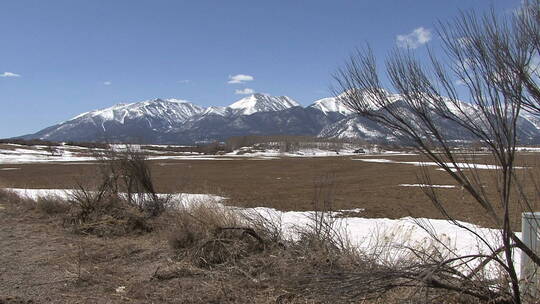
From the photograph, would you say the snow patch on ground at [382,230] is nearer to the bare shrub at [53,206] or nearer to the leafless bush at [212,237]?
the bare shrub at [53,206]

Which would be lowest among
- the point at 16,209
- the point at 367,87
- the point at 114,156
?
the point at 16,209

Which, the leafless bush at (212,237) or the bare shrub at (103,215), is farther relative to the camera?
the bare shrub at (103,215)

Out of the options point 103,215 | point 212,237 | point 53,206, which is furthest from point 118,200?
point 212,237

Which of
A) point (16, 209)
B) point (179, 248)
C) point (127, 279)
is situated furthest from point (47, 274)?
point (16, 209)

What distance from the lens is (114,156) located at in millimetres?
12648

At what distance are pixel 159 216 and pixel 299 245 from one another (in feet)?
17.4

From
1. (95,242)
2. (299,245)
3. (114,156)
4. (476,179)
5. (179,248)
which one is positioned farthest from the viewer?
(114,156)

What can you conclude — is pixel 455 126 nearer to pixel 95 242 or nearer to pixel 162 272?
pixel 162 272

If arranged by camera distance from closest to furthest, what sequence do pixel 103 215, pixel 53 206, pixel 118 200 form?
1. pixel 103 215
2. pixel 118 200
3. pixel 53 206

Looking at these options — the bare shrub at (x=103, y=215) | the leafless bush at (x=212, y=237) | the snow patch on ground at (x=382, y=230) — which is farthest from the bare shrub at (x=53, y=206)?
the leafless bush at (x=212, y=237)

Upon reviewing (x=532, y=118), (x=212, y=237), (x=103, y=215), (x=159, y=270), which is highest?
(x=532, y=118)

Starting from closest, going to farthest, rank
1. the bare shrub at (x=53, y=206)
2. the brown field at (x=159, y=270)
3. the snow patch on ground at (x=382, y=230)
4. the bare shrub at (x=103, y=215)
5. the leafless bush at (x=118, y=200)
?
the brown field at (x=159, y=270) < the snow patch on ground at (x=382, y=230) < the bare shrub at (x=103, y=215) < the leafless bush at (x=118, y=200) < the bare shrub at (x=53, y=206)

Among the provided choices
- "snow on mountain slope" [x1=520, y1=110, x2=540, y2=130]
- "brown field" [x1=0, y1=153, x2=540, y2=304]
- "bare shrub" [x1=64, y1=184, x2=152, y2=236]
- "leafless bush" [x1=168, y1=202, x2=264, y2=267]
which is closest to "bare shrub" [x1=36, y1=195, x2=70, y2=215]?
"bare shrub" [x1=64, y1=184, x2=152, y2=236]

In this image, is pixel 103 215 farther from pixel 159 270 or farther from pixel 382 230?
pixel 382 230
